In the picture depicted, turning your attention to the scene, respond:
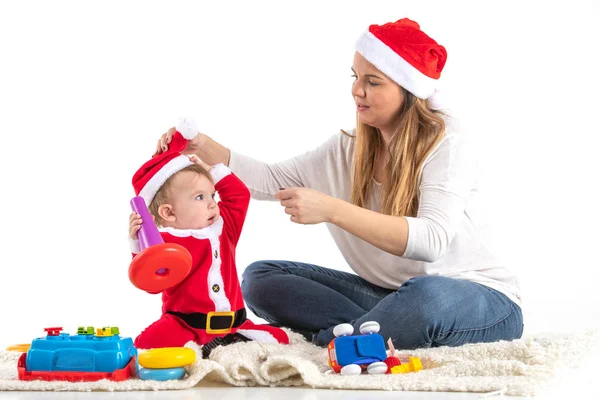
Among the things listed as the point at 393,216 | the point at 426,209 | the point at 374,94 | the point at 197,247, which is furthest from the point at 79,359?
the point at 374,94

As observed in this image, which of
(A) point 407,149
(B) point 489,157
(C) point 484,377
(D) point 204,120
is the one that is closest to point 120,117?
(D) point 204,120

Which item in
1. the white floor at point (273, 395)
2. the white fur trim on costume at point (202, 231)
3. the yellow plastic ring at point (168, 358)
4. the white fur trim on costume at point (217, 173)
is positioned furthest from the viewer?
the white fur trim on costume at point (217, 173)

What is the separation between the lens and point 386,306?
2.04 metres

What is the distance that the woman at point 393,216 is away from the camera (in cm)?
202

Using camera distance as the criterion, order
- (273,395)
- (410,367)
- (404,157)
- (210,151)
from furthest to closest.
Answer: (210,151)
(404,157)
(410,367)
(273,395)

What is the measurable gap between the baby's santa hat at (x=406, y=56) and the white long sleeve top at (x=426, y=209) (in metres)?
0.13

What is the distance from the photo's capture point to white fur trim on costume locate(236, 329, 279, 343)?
80.4 inches

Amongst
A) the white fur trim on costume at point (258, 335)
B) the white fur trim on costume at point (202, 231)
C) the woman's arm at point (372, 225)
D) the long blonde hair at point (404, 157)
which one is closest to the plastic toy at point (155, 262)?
the white fur trim on costume at point (202, 231)

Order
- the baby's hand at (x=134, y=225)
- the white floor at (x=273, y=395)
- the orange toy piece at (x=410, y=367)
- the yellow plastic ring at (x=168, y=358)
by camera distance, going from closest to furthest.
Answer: the white floor at (x=273, y=395), the yellow plastic ring at (x=168, y=358), the orange toy piece at (x=410, y=367), the baby's hand at (x=134, y=225)

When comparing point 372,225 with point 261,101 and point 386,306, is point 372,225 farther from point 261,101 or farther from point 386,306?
point 261,101

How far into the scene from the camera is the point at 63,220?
3.56 m

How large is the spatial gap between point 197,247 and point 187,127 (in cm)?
37

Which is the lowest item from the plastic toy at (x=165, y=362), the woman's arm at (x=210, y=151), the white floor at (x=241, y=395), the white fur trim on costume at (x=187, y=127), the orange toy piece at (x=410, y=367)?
the white floor at (x=241, y=395)

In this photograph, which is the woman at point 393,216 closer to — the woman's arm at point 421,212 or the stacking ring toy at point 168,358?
the woman's arm at point 421,212
